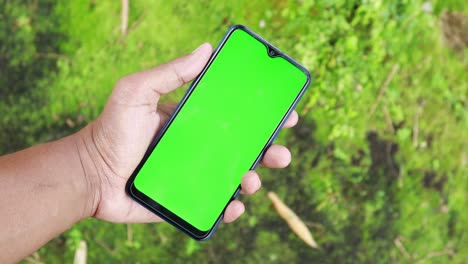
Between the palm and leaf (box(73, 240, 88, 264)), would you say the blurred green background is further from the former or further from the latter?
the palm

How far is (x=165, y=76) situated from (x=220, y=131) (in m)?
0.43

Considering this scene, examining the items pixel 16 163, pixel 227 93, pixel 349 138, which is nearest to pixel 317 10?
pixel 349 138

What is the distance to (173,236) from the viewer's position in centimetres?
304

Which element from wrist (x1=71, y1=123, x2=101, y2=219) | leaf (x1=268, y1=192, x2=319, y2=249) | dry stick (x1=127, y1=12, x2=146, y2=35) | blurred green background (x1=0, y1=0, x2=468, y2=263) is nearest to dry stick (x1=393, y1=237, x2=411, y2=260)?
blurred green background (x1=0, y1=0, x2=468, y2=263)

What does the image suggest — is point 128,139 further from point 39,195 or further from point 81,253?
point 81,253

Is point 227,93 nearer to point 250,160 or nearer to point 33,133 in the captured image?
point 250,160

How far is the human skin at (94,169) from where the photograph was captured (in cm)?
212

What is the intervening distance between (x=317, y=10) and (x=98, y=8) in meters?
1.56

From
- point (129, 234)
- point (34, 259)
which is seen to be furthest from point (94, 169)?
point (34, 259)

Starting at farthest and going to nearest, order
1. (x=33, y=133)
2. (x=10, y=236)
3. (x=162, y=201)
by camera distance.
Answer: (x=33, y=133) < (x=162, y=201) < (x=10, y=236)

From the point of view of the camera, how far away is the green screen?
90.0 inches

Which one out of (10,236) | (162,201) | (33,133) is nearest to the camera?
(10,236)

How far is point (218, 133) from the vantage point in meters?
2.35

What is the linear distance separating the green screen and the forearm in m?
0.35
